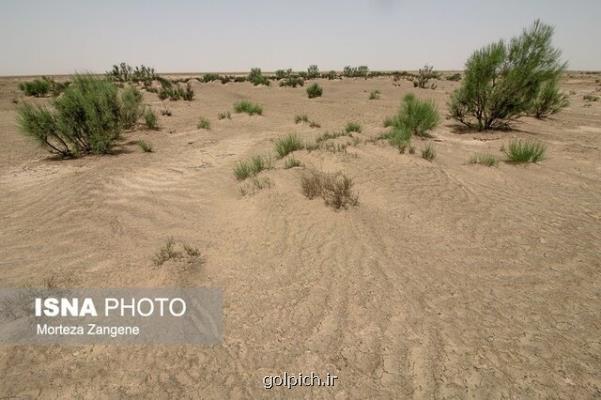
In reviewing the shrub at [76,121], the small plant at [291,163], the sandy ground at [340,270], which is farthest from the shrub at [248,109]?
the small plant at [291,163]

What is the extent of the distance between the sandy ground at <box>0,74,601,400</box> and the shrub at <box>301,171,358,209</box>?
0.15 m

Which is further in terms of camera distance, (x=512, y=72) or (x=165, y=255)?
(x=512, y=72)

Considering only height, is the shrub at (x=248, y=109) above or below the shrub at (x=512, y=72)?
below

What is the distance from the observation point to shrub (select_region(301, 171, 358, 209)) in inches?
188

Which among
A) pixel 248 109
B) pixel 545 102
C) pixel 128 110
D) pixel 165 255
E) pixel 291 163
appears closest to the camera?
pixel 165 255

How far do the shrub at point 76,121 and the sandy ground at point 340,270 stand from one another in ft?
2.79

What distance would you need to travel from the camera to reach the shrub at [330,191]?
478 centimetres

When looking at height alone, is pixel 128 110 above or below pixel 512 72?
below

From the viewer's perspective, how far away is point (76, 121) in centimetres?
793

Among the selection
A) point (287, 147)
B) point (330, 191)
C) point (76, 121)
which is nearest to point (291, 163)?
point (287, 147)

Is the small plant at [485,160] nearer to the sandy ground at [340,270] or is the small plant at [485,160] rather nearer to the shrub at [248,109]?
the sandy ground at [340,270]

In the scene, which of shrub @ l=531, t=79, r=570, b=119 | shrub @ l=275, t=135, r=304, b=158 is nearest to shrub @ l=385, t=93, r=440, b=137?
shrub @ l=275, t=135, r=304, b=158

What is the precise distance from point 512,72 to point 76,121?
39.8ft

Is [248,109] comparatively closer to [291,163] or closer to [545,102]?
[291,163]
